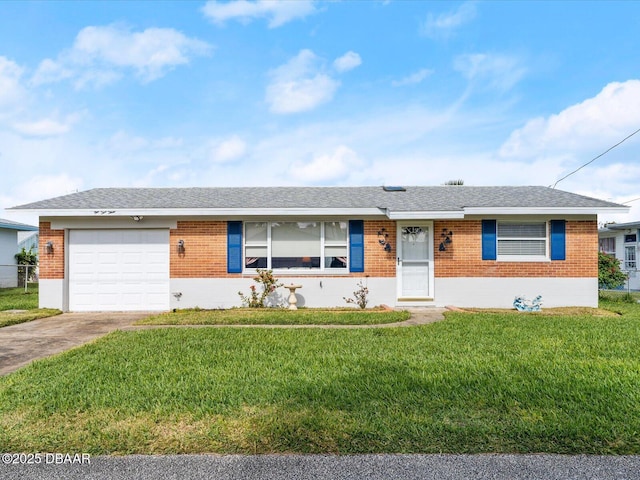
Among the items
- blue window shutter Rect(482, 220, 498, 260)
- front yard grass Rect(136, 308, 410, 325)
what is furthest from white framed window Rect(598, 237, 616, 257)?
front yard grass Rect(136, 308, 410, 325)

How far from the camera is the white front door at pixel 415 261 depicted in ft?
37.4

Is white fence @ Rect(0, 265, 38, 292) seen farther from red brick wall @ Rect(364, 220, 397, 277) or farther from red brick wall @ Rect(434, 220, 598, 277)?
red brick wall @ Rect(434, 220, 598, 277)

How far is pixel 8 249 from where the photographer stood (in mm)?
21203

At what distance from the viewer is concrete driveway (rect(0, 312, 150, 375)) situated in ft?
20.5

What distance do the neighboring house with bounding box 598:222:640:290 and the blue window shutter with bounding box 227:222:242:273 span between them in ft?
62.0

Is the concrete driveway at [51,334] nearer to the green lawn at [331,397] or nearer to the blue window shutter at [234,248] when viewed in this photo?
the green lawn at [331,397]

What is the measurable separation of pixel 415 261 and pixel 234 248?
16.7ft

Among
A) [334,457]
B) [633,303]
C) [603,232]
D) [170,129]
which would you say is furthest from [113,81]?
[603,232]

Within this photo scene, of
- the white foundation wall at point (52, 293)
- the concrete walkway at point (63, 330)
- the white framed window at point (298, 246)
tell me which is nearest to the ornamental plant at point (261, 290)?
the white framed window at point (298, 246)

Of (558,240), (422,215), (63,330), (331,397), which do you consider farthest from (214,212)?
(558,240)

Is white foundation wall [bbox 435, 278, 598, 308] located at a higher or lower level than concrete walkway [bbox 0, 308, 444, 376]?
higher

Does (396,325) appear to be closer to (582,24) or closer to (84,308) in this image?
(84,308)

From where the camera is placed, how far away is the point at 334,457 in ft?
9.95

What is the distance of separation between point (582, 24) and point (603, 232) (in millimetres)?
14411
